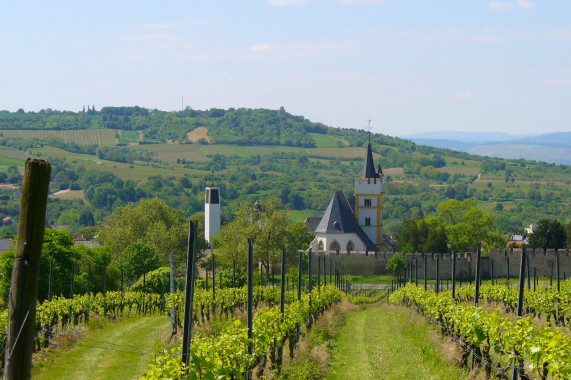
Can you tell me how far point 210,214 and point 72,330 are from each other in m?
88.0

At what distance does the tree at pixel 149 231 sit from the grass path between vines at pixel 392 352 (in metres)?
33.7

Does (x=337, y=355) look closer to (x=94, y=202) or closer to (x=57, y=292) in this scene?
(x=57, y=292)

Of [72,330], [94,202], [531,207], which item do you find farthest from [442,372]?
[531,207]

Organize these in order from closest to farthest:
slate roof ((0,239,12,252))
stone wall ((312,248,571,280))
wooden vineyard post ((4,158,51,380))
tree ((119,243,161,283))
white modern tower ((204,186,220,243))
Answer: wooden vineyard post ((4,158,51,380)) < tree ((119,243,161,283)) < stone wall ((312,248,571,280)) < slate roof ((0,239,12,252)) < white modern tower ((204,186,220,243))

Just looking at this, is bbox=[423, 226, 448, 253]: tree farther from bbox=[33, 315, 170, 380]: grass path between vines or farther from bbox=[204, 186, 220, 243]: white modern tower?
bbox=[33, 315, 170, 380]: grass path between vines

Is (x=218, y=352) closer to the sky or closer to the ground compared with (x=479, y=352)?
closer to the sky

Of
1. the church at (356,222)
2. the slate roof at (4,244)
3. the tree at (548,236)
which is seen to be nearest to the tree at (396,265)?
the church at (356,222)

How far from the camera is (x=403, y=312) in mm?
36844

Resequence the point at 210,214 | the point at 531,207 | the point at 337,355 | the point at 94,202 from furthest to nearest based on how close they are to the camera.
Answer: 1. the point at 531,207
2. the point at 94,202
3. the point at 210,214
4. the point at 337,355

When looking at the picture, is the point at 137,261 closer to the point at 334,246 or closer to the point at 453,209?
the point at 334,246

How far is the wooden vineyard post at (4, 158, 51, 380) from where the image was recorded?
21.9ft

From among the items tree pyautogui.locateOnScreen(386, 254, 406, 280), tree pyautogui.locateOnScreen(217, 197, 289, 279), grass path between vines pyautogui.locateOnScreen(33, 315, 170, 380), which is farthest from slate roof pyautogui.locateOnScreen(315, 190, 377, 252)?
grass path between vines pyautogui.locateOnScreen(33, 315, 170, 380)

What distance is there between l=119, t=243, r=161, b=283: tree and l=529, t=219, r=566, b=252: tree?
3781 centimetres

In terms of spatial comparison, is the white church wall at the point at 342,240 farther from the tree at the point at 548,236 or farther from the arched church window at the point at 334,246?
the tree at the point at 548,236
